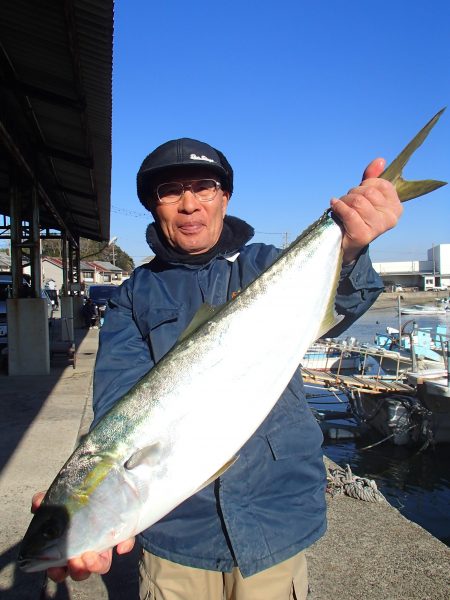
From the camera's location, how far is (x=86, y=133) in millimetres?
8133

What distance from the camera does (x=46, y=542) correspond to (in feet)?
5.78

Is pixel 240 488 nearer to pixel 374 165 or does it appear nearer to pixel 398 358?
pixel 374 165

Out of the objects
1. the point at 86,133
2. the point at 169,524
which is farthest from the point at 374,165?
the point at 86,133

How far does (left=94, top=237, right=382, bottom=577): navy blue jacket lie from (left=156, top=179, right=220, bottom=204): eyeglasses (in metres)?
0.32

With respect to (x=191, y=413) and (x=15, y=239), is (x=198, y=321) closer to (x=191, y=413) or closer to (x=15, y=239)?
(x=191, y=413)

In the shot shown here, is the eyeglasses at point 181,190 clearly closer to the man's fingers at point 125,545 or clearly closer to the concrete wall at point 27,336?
the man's fingers at point 125,545

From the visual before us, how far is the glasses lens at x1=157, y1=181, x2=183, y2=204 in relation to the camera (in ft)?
7.84

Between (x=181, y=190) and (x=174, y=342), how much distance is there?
763 mm

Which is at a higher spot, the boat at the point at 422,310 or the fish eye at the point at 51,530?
the boat at the point at 422,310

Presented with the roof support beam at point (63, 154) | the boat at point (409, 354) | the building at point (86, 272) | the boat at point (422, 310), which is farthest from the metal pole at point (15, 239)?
the building at point (86, 272)

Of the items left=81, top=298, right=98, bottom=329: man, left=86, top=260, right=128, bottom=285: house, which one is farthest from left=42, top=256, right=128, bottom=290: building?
left=81, top=298, right=98, bottom=329: man

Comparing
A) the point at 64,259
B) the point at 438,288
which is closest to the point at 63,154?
the point at 64,259

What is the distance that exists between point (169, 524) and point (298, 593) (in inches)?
25.5

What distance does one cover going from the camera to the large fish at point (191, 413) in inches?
70.2
